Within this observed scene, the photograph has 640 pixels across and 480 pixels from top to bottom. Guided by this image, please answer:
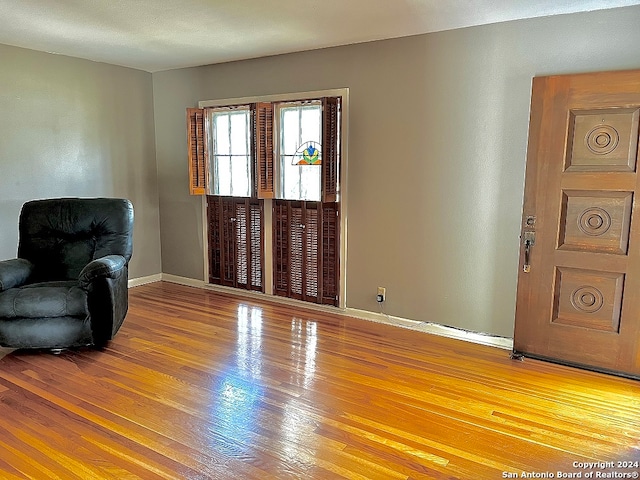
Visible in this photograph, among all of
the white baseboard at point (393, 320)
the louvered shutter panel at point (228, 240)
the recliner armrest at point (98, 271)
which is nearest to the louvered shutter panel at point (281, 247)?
the white baseboard at point (393, 320)

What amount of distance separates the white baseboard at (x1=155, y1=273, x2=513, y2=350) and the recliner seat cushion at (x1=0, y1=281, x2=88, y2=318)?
1843mm

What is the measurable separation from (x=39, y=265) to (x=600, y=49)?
4182 mm

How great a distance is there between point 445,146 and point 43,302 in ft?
9.87

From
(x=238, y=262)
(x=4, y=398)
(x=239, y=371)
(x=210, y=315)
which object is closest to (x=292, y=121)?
(x=238, y=262)

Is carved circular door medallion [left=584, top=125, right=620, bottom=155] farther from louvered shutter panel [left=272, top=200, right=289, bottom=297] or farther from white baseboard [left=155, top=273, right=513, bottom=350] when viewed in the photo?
louvered shutter panel [left=272, top=200, right=289, bottom=297]

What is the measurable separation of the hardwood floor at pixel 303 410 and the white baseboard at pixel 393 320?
0.10 m

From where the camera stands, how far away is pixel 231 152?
475 centimetres

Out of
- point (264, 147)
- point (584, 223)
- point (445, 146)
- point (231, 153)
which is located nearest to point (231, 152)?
point (231, 153)

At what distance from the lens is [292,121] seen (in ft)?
14.1

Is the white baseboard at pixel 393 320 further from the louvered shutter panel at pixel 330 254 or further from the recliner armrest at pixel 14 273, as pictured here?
the recliner armrest at pixel 14 273

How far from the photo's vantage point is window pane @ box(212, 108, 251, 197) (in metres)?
4.64

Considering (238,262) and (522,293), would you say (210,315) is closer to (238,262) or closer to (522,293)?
(238,262)

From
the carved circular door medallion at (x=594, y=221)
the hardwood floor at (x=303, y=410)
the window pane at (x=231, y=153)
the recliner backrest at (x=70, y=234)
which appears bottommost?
the hardwood floor at (x=303, y=410)

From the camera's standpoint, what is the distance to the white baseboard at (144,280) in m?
5.26
